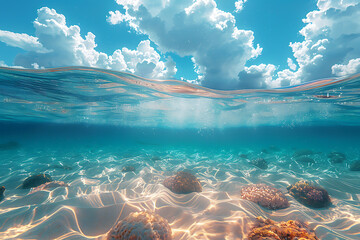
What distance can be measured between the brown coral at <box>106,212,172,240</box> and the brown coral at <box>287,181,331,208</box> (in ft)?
19.4

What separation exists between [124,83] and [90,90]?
14.2ft

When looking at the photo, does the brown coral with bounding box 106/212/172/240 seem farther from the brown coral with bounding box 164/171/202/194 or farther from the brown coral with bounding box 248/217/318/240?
the brown coral with bounding box 164/171/202/194

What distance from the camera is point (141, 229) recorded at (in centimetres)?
282

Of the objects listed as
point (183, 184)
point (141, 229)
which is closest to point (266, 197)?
point (183, 184)

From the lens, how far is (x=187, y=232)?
3391mm

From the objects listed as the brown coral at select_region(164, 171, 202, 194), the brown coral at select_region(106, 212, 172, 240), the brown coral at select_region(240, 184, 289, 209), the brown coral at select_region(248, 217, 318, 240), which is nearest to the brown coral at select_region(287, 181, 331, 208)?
the brown coral at select_region(240, 184, 289, 209)

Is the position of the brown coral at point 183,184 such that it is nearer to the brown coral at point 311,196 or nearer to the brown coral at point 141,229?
the brown coral at point 141,229

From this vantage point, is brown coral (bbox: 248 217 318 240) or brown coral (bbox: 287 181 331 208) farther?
brown coral (bbox: 287 181 331 208)

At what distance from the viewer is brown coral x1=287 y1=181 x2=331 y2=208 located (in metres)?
5.52

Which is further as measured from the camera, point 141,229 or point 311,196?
point 311,196

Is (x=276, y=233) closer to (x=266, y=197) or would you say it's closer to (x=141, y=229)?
(x=266, y=197)

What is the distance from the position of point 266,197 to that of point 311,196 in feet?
6.89

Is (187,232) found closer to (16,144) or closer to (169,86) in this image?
(169,86)

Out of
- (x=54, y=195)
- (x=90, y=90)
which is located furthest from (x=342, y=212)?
(x=90, y=90)
